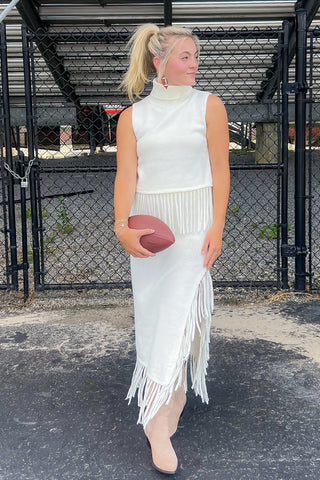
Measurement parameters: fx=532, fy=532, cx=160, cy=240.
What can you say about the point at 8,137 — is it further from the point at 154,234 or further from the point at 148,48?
the point at 154,234

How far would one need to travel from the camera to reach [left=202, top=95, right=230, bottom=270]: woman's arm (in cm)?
209

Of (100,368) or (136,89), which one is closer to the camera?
(136,89)

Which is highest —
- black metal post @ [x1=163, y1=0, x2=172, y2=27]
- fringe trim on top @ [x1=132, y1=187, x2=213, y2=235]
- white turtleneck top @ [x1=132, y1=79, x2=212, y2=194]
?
black metal post @ [x1=163, y1=0, x2=172, y2=27]

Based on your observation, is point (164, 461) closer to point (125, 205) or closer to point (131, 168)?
point (125, 205)

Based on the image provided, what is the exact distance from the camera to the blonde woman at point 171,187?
6.76 ft

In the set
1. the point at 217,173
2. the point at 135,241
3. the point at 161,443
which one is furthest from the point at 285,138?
the point at 161,443

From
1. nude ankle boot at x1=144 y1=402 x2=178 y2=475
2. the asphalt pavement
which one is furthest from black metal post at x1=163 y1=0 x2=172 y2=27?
nude ankle boot at x1=144 y1=402 x2=178 y2=475

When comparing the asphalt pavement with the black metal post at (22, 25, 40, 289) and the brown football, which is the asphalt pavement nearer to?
the black metal post at (22, 25, 40, 289)

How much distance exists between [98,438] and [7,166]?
2.37m

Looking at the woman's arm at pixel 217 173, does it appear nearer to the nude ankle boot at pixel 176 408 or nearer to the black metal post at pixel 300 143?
the nude ankle boot at pixel 176 408

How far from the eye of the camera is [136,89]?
85.9 inches

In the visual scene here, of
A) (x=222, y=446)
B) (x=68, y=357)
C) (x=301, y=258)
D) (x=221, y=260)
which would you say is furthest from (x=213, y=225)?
(x=221, y=260)

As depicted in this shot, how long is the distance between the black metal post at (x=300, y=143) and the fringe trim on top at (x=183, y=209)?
2165mm

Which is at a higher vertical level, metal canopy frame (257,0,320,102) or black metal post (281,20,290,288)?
metal canopy frame (257,0,320,102)
